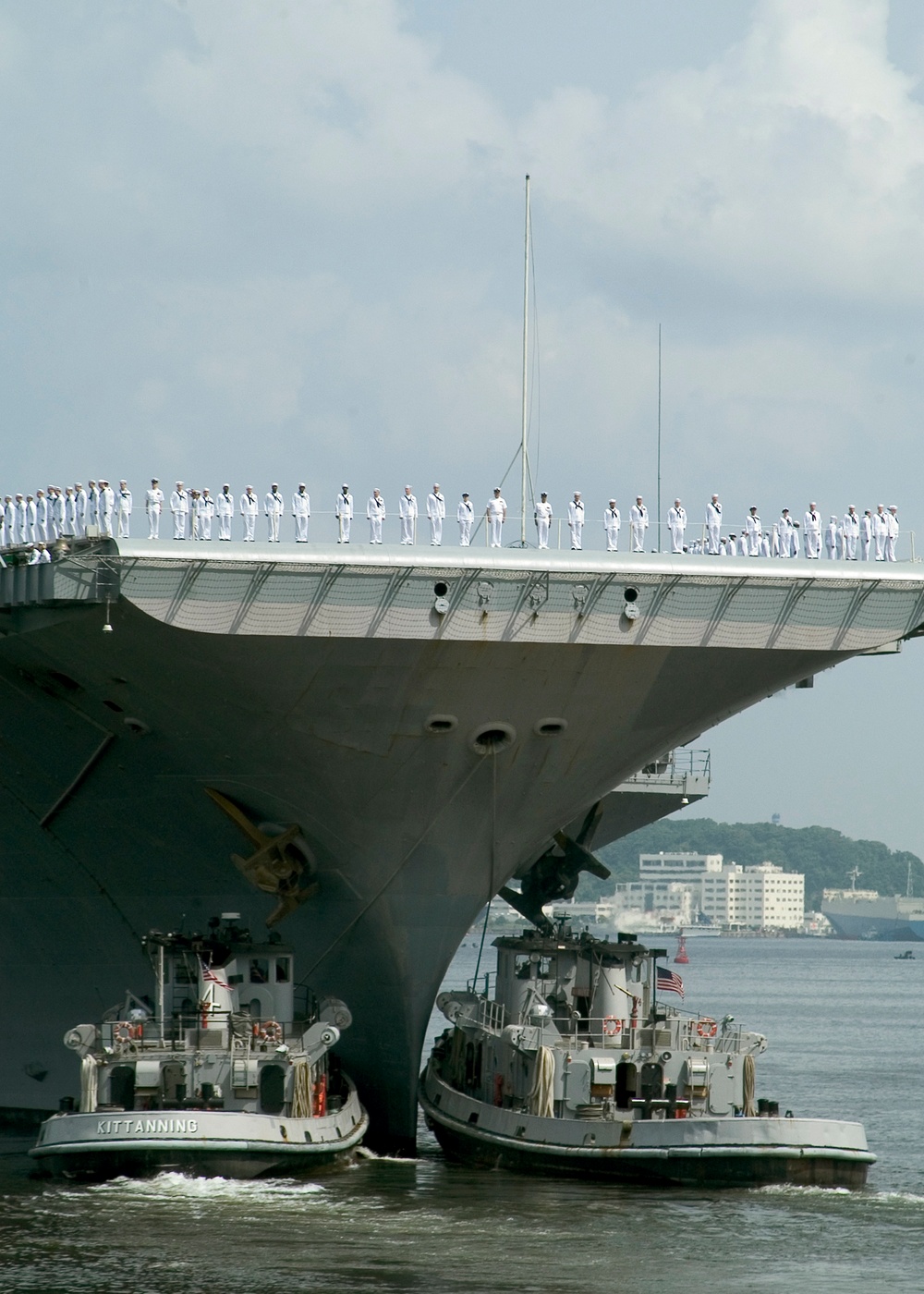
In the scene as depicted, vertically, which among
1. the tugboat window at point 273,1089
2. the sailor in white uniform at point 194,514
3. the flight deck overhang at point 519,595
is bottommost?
the tugboat window at point 273,1089

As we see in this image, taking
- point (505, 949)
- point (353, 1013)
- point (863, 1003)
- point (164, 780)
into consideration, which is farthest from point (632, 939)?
point (863, 1003)

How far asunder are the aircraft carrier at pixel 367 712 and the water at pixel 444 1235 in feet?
12.2

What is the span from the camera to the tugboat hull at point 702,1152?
24.3 metres

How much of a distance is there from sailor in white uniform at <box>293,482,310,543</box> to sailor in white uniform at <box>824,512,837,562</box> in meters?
7.50

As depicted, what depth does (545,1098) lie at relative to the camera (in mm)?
25844

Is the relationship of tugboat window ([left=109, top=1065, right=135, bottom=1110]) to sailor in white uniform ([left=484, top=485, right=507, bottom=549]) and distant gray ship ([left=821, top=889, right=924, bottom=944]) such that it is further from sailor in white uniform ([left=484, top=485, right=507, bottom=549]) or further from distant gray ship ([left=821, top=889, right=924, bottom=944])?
distant gray ship ([left=821, top=889, right=924, bottom=944])

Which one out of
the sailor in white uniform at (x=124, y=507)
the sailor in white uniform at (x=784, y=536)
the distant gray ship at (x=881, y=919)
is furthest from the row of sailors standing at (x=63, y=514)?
the distant gray ship at (x=881, y=919)

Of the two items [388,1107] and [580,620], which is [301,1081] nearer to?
[388,1107]

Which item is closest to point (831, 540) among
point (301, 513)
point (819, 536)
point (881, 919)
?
point (819, 536)

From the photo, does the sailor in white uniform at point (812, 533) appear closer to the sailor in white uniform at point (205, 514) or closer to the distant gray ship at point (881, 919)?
the sailor in white uniform at point (205, 514)

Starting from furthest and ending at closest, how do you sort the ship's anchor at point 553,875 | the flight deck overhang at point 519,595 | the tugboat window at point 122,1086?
1. the ship's anchor at point 553,875
2. the tugboat window at point 122,1086
3. the flight deck overhang at point 519,595

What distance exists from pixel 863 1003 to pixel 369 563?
61.0 meters

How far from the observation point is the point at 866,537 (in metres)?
27.6

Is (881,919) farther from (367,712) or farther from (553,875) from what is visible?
(367,712)
